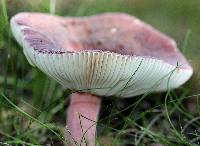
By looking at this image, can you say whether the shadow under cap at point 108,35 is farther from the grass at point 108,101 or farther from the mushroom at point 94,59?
the grass at point 108,101

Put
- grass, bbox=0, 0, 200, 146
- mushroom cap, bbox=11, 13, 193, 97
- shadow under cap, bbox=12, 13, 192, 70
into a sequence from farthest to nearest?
shadow under cap, bbox=12, 13, 192, 70
grass, bbox=0, 0, 200, 146
mushroom cap, bbox=11, 13, 193, 97

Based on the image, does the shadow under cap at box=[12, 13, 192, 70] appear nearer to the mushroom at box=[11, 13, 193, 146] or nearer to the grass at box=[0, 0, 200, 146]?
the mushroom at box=[11, 13, 193, 146]

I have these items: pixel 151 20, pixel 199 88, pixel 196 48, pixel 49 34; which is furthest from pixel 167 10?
pixel 49 34

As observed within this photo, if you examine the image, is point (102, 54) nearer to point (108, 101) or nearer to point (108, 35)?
point (108, 35)

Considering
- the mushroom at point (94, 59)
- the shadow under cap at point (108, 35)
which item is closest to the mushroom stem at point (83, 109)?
the mushroom at point (94, 59)

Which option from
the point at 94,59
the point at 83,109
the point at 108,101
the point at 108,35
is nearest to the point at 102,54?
the point at 94,59

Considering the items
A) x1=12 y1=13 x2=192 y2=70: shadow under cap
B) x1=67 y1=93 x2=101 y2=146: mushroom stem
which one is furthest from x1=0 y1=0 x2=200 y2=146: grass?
x1=12 y1=13 x2=192 y2=70: shadow under cap

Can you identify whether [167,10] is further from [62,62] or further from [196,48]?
[62,62]
